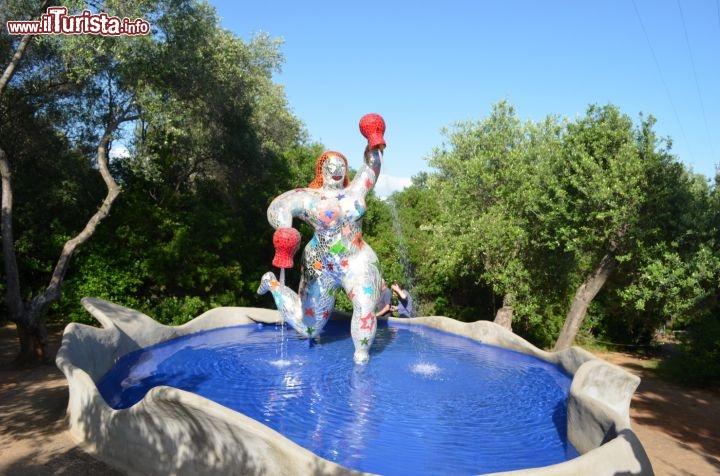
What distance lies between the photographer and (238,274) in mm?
13234

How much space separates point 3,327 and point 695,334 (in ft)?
50.9

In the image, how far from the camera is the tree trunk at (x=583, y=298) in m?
10.7

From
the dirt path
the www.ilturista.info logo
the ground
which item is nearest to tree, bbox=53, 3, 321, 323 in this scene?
the www.ilturista.info logo

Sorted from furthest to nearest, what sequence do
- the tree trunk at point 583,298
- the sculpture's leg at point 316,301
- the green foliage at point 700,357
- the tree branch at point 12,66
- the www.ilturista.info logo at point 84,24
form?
the tree trunk at point 583,298, the green foliage at point 700,357, the www.ilturista.info logo at point 84,24, the tree branch at point 12,66, the sculpture's leg at point 316,301

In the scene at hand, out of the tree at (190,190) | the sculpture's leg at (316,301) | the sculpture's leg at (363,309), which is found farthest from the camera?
the tree at (190,190)

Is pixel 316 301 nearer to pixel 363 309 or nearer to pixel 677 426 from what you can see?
pixel 363 309

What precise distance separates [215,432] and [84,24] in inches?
314

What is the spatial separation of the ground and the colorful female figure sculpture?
3.37m

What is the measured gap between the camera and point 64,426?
17.8ft

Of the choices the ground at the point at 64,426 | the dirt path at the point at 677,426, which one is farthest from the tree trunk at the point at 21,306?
the dirt path at the point at 677,426

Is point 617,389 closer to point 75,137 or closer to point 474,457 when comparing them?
point 474,457

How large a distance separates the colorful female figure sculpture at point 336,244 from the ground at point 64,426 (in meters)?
3.37

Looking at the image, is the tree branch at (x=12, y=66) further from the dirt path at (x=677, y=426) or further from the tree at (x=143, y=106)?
the dirt path at (x=677, y=426)

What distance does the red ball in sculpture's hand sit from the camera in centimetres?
738
